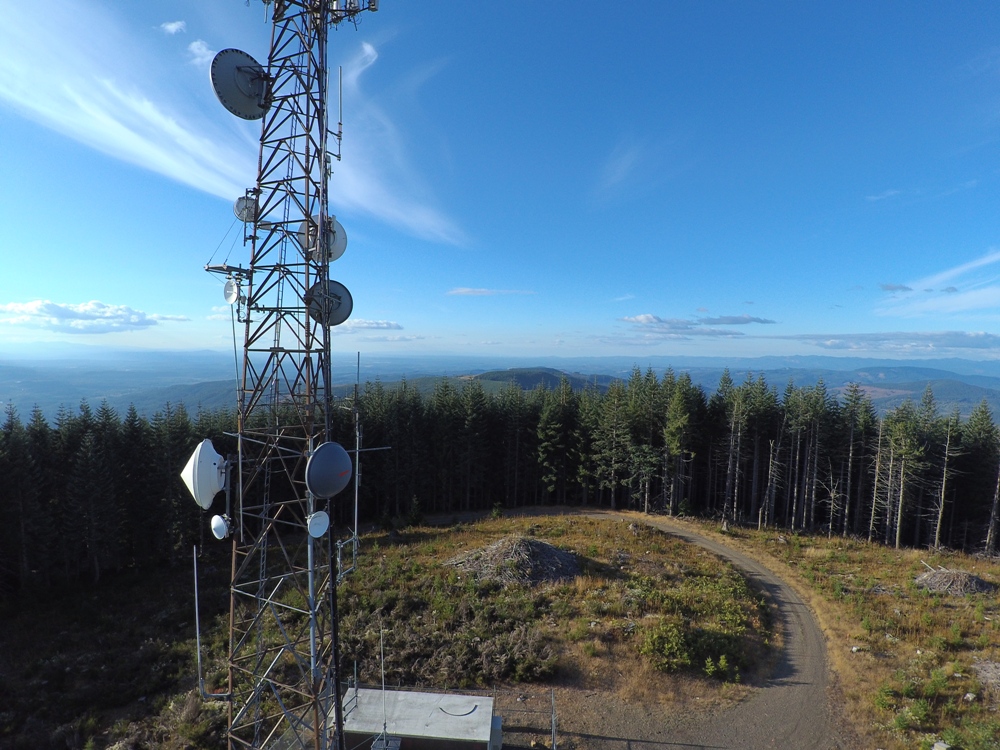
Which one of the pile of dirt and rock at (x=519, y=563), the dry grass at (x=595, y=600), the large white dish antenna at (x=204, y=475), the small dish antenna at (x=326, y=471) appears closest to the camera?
the small dish antenna at (x=326, y=471)

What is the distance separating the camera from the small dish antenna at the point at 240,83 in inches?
312

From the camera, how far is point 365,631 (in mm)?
16375

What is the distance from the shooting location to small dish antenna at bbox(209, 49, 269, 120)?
791 centimetres

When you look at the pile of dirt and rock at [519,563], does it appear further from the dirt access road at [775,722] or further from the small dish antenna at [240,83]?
the small dish antenna at [240,83]

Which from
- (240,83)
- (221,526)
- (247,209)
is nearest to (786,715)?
(221,526)

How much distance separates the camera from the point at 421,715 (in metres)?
10.6

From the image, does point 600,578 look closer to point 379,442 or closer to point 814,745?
point 814,745

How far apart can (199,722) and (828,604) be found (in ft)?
72.6

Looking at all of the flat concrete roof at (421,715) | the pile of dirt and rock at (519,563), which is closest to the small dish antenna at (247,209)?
the flat concrete roof at (421,715)

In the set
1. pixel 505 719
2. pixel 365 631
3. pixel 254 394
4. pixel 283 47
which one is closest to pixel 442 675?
pixel 505 719

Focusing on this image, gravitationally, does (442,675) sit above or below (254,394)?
below

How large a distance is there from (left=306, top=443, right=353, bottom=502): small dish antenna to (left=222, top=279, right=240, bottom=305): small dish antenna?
3.14 meters

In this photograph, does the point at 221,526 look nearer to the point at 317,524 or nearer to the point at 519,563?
the point at 317,524

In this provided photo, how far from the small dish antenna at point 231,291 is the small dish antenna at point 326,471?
10.3 feet
